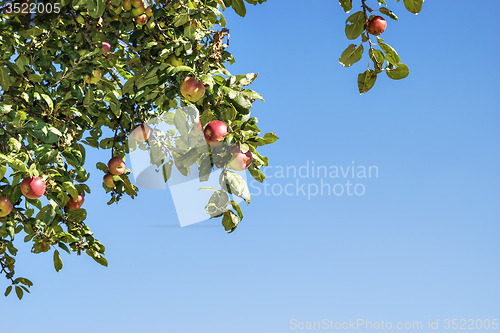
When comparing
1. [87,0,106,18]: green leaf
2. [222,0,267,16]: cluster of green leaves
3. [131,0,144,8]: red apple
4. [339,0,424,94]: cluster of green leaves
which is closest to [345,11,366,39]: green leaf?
[339,0,424,94]: cluster of green leaves

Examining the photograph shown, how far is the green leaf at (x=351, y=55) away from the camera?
3.01 meters

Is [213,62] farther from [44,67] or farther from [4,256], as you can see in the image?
[4,256]

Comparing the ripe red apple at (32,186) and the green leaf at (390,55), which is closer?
the green leaf at (390,55)

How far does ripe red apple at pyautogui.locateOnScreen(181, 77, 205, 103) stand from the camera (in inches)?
126

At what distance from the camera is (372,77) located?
298 centimetres

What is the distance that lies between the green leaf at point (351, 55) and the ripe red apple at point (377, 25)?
0.11 m

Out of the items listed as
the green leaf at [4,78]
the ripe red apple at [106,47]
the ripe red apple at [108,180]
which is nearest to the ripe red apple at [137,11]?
the ripe red apple at [106,47]

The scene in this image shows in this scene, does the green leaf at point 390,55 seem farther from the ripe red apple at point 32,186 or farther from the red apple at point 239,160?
the ripe red apple at point 32,186

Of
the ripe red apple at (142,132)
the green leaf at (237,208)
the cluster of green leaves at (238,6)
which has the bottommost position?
the green leaf at (237,208)

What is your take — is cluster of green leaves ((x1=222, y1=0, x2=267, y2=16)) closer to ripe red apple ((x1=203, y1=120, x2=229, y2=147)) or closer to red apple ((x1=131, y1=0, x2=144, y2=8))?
ripe red apple ((x1=203, y1=120, x2=229, y2=147))

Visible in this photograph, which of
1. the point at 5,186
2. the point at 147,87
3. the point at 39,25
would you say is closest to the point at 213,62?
the point at 147,87

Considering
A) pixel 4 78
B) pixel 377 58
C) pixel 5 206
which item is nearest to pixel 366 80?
pixel 377 58

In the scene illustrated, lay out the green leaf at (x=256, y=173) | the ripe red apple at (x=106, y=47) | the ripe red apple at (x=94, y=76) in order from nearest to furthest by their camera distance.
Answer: the green leaf at (x=256, y=173), the ripe red apple at (x=94, y=76), the ripe red apple at (x=106, y=47)

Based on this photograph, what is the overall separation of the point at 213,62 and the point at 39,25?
1711 mm
